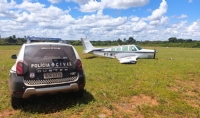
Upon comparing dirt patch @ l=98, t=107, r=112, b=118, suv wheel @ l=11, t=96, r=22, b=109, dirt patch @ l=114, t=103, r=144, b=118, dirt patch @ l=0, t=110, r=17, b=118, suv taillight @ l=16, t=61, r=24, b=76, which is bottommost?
dirt patch @ l=114, t=103, r=144, b=118

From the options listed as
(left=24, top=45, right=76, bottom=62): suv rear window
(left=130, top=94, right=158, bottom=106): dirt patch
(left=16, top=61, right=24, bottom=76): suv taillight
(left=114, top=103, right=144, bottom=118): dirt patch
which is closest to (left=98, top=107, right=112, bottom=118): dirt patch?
(left=114, top=103, right=144, bottom=118): dirt patch

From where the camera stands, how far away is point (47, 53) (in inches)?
201

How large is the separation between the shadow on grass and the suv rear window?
151 centimetres

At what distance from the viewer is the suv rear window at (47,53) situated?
4902 millimetres

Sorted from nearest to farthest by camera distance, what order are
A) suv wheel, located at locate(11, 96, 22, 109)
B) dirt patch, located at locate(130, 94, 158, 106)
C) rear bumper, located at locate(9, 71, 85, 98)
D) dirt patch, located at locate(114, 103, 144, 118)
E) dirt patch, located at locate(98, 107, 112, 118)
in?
1. rear bumper, located at locate(9, 71, 85, 98)
2. dirt patch, located at locate(98, 107, 112, 118)
3. dirt patch, located at locate(114, 103, 144, 118)
4. suv wheel, located at locate(11, 96, 22, 109)
5. dirt patch, located at locate(130, 94, 158, 106)

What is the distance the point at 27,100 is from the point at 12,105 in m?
0.62

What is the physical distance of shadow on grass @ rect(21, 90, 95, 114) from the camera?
5184 millimetres

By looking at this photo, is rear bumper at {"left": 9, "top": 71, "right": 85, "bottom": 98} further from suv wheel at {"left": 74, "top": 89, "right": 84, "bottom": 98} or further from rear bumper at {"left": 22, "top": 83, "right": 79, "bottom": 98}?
suv wheel at {"left": 74, "top": 89, "right": 84, "bottom": 98}

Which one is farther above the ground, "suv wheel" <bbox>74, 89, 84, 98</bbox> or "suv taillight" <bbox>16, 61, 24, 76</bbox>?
"suv taillight" <bbox>16, 61, 24, 76</bbox>

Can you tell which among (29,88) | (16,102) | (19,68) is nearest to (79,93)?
(29,88)

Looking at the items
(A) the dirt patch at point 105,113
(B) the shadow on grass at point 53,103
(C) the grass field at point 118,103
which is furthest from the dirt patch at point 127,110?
(B) the shadow on grass at point 53,103

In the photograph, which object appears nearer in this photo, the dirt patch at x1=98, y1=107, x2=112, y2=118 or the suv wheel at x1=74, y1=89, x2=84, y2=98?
the dirt patch at x1=98, y1=107, x2=112, y2=118

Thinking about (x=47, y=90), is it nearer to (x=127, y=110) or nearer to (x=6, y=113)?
(x=6, y=113)

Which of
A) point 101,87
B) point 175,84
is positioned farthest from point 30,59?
point 175,84
